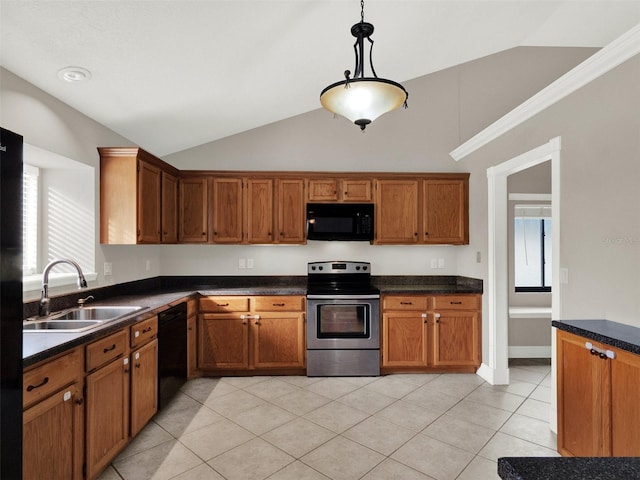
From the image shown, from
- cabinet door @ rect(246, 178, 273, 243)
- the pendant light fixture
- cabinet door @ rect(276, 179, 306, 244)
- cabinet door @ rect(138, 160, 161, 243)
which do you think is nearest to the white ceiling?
cabinet door @ rect(138, 160, 161, 243)

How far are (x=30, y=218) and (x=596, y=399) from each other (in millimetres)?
3829

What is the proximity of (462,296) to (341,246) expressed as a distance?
1.44 metres

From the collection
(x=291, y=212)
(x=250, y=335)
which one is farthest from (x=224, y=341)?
(x=291, y=212)

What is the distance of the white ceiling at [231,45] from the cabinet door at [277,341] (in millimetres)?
2129

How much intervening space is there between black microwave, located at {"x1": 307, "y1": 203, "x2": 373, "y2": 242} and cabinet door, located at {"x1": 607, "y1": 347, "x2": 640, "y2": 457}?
8.20ft

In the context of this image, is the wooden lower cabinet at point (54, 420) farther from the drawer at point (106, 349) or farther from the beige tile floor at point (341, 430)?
the beige tile floor at point (341, 430)

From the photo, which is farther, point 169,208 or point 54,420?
point 169,208

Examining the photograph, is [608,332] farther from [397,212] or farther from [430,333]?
[397,212]

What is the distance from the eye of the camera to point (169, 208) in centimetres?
372

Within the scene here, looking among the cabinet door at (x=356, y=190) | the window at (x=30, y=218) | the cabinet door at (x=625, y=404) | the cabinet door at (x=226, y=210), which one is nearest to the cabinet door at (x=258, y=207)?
the cabinet door at (x=226, y=210)

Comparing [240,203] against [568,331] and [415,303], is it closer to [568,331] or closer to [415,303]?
[415,303]

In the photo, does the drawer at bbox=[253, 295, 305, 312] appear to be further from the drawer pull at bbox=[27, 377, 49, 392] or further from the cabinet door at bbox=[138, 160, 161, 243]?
the drawer pull at bbox=[27, 377, 49, 392]

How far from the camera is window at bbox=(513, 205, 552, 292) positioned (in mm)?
4703

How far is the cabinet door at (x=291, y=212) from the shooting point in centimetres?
401
